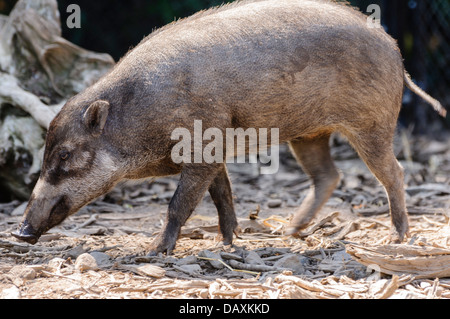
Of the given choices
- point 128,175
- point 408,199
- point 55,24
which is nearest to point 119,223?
point 128,175

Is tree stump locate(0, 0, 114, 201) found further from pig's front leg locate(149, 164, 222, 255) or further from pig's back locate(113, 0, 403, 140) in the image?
pig's front leg locate(149, 164, 222, 255)

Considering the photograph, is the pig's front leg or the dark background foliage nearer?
the pig's front leg

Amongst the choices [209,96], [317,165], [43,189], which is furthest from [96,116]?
[317,165]

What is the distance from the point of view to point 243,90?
378 cm

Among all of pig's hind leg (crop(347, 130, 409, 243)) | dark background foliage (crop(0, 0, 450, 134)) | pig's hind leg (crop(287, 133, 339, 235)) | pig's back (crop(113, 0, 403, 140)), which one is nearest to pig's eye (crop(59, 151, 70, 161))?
pig's back (crop(113, 0, 403, 140))

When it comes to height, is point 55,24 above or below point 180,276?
above

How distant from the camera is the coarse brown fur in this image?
3.73 metres

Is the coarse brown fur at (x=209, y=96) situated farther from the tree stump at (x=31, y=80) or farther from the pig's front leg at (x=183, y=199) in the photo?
the tree stump at (x=31, y=80)

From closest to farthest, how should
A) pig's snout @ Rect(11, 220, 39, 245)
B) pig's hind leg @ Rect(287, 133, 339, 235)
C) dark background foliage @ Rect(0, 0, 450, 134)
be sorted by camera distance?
pig's snout @ Rect(11, 220, 39, 245) → pig's hind leg @ Rect(287, 133, 339, 235) → dark background foliage @ Rect(0, 0, 450, 134)

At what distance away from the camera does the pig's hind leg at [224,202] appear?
4176 mm

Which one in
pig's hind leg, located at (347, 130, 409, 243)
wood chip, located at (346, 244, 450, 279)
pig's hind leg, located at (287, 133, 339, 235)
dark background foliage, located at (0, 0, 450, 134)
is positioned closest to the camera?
wood chip, located at (346, 244, 450, 279)

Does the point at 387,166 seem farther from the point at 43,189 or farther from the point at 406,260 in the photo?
the point at 43,189
